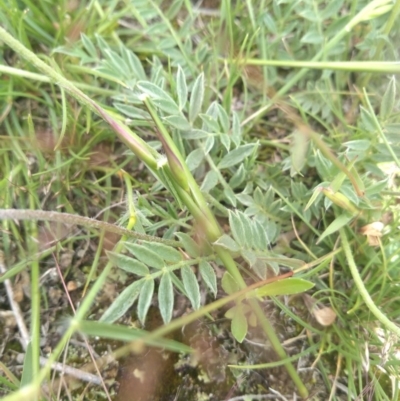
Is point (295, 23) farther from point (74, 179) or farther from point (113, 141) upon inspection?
point (74, 179)

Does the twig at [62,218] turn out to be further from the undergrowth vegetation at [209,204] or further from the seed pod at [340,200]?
the seed pod at [340,200]

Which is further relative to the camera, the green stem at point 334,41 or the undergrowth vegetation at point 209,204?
the green stem at point 334,41

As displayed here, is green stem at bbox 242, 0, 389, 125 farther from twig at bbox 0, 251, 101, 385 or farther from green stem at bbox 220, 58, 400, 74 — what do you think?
twig at bbox 0, 251, 101, 385

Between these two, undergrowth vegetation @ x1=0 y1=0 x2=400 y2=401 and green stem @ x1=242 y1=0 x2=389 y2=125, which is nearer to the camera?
Result: undergrowth vegetation @ x1=0 y1=0 x2=400 y2=401

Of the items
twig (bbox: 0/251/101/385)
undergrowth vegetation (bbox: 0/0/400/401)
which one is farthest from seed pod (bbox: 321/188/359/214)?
twig (bbox: 0/251/101/385)

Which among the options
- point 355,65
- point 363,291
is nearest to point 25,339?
point 363,291

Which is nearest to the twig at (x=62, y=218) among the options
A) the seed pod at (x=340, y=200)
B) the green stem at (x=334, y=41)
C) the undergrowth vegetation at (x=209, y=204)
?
the undergrowth vegetation at (x=209, y=204)

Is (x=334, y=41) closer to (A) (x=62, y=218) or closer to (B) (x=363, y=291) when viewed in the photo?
(B) (x=363, y=291)
